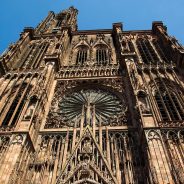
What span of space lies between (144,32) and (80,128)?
1739 cm

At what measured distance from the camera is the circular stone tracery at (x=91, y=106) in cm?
1747

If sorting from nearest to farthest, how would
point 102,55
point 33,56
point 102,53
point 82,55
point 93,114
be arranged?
point 93,114 → point 33,56 → point 102,55 → point 82,55 → point 102,53

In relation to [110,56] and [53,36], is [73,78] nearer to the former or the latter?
[110,56]

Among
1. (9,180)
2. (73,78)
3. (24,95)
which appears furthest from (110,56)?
(9,180)

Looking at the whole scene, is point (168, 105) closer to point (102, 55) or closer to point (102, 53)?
point (102, 55)

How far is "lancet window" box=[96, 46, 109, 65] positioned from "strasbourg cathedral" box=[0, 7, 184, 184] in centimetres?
11

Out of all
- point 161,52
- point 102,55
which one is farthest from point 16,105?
point 161,52

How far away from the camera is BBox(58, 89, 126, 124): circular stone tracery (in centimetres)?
1747

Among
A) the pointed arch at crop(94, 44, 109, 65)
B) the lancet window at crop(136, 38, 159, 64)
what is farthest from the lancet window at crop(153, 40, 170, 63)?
the pointed arch at crop(94, 44, 109, 65)

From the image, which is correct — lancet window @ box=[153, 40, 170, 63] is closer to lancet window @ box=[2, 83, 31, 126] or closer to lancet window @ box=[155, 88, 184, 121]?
lancet window @ box=[155, 88, 184, 121]

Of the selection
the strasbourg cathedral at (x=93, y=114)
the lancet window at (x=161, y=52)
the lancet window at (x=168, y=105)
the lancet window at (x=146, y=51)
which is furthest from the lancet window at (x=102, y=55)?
the lancet window at (x=168, y=105)

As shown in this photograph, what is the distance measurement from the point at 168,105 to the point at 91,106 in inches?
201

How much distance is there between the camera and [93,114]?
55.6 ft

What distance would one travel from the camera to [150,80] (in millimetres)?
19844
